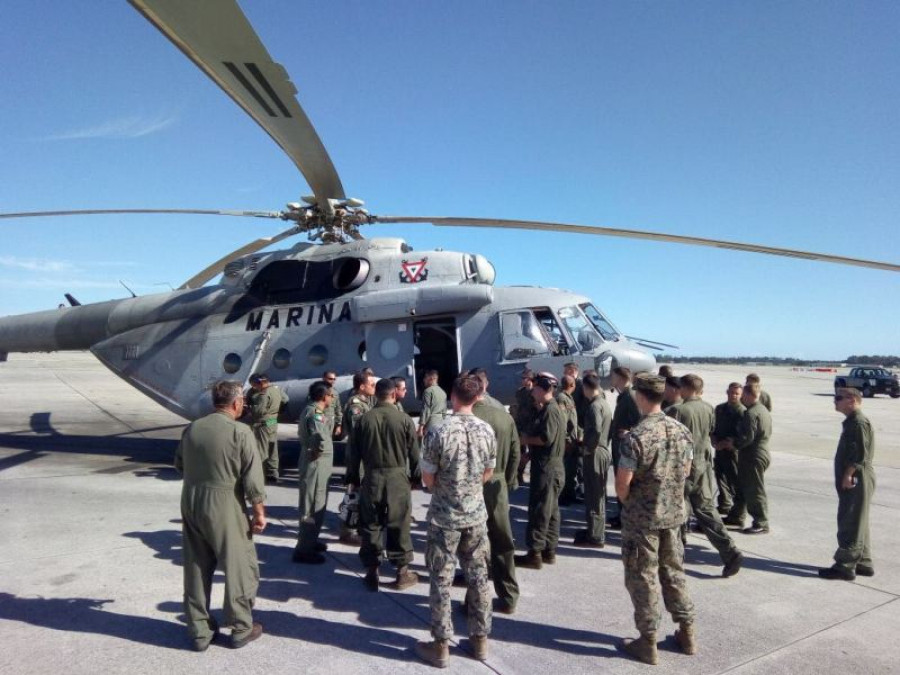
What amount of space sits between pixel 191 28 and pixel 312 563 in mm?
4798

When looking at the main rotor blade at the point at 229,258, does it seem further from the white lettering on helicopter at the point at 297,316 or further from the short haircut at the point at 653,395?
the short haircut at the point at 653,395

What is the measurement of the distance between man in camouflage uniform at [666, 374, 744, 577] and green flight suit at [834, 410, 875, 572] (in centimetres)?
87

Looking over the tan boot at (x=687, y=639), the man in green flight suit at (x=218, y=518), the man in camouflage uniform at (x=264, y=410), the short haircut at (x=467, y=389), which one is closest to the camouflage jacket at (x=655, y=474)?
the tan boot at (x=687, y=639)

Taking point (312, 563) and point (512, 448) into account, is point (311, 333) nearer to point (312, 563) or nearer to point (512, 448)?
point (312, 563)

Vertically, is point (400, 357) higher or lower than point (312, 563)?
higher

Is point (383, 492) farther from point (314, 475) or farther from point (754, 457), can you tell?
point (754, 457)

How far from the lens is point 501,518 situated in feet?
13.3

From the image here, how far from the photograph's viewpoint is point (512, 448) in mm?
4367

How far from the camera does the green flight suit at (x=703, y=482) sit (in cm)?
479

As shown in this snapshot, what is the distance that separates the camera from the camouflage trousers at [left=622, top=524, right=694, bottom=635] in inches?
136

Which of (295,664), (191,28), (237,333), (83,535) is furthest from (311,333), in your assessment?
(295,664)

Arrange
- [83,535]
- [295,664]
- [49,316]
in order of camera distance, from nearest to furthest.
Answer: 1. [295,664]
2. [83,535]
3. [49,316]

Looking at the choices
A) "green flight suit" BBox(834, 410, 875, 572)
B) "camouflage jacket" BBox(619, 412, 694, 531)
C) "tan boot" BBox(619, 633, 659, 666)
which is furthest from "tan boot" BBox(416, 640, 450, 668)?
"green flight suit" BBox(834, 410, 875, 572)

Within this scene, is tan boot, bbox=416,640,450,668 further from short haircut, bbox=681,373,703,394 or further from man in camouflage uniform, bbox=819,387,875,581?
man in camouflage uniform, bbox=819,387,875,581
